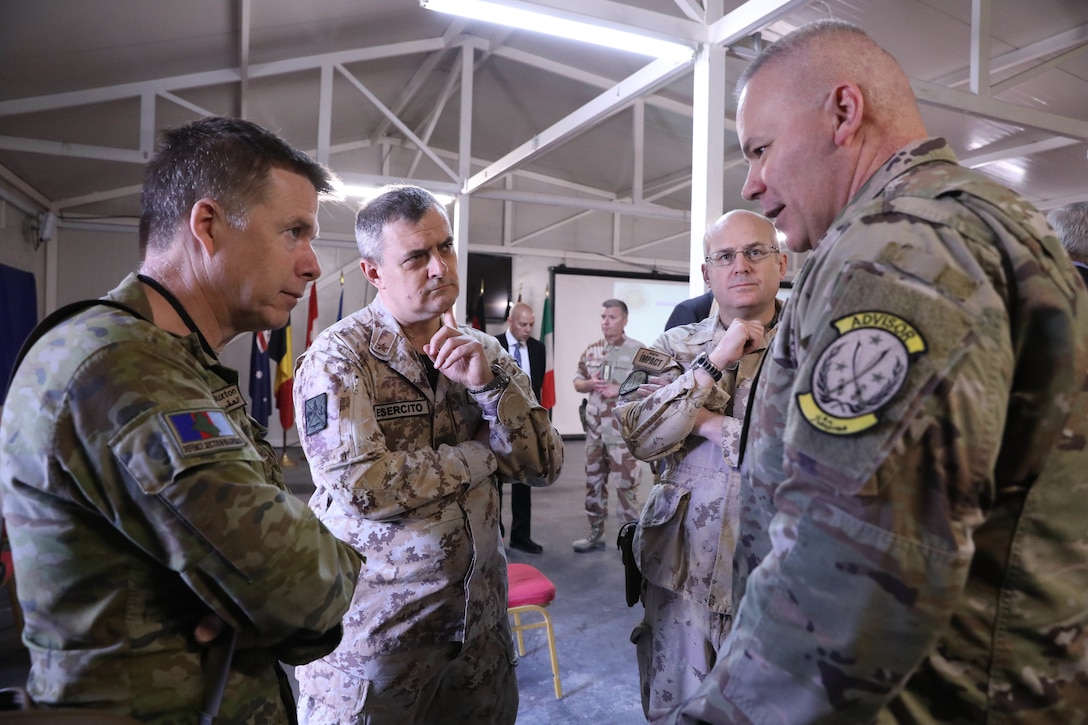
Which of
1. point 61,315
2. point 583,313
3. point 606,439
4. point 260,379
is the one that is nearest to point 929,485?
point 61,315

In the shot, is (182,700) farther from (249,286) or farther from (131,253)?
(131,253)

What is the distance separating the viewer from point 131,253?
9.77 meters

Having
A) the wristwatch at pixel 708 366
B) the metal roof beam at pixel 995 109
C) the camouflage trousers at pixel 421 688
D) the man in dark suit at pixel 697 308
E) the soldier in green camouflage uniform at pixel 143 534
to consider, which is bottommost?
the camouflage trousers at pixel 421 688

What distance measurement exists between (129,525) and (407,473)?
67 centimetres

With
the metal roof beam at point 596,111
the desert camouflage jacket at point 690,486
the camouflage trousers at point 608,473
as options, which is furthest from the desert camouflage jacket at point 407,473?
the camouflage trousers at point 608,473

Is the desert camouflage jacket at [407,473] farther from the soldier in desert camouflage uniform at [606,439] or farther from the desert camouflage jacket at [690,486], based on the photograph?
the soldier in desert camouflage uniform at [606,439]

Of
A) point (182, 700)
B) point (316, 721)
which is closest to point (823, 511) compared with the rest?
point (182, 700)

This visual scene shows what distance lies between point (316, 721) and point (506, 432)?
0.75m

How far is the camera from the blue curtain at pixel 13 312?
692 cm

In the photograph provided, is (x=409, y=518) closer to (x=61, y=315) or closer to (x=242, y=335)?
(x=61, y=315)

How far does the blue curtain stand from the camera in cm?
692

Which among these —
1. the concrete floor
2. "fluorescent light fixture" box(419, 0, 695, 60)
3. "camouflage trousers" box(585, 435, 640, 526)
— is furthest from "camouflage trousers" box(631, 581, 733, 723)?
"camouflage trousers" box(585, 435, 640, 526)

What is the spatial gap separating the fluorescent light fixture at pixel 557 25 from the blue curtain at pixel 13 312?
623cm

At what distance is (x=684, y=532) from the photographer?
171 cm
